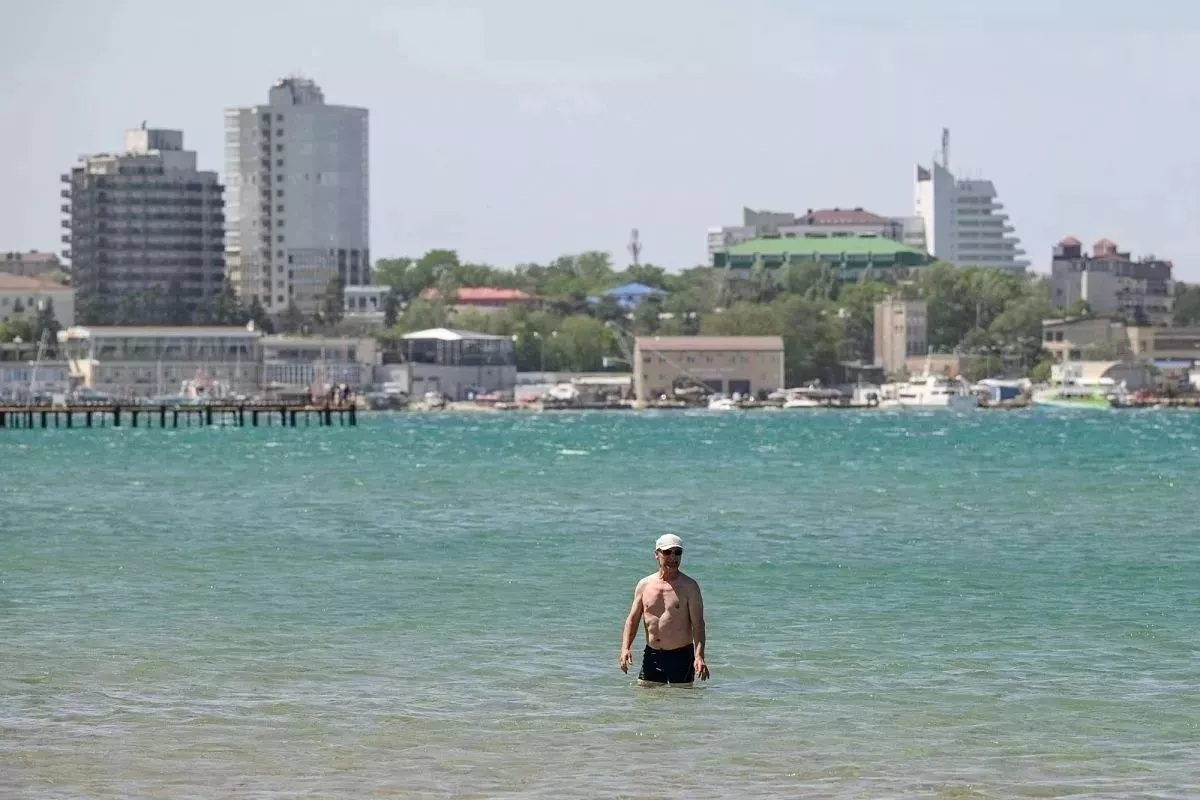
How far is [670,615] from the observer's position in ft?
85.2

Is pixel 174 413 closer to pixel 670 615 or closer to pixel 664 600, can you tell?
pixel 670 615

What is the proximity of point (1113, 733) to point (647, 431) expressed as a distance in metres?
148

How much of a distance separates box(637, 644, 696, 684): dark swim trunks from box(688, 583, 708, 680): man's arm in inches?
10.0

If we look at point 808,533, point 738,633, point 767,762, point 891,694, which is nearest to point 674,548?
point 767,762

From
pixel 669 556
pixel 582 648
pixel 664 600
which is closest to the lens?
pixel 669 556

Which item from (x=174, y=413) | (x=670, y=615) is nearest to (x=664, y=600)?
(x=670, y=615)

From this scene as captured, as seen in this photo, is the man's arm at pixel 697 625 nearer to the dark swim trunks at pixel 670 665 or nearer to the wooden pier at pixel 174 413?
the dark swim trunks at pixel 670 665

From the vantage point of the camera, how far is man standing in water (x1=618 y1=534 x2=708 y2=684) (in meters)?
25.5

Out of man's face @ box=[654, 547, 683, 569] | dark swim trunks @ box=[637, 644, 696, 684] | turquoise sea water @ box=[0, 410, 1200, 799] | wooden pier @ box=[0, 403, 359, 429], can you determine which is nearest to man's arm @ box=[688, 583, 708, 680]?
dark swim trunks @ box=[637, 644, 696, 684]

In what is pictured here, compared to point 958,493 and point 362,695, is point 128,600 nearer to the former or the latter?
point 362,695

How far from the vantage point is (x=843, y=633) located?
115ft

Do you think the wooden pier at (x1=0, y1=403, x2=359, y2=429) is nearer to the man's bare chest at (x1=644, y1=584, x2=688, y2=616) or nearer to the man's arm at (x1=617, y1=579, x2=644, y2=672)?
the man's arm at (x1=617, y1=579, x2=644, y2=672)

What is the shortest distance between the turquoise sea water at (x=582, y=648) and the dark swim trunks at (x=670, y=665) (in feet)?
0.80

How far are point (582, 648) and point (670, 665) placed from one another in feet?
19.9
